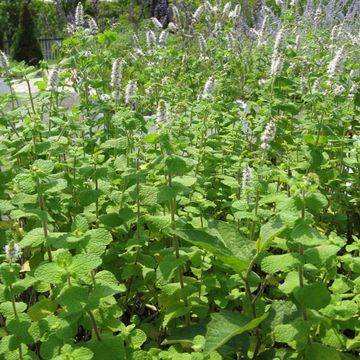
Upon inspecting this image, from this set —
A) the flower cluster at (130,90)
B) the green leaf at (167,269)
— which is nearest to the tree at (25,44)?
the flower cluster at (130,90)

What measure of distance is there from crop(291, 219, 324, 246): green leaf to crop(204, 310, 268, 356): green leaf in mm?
274

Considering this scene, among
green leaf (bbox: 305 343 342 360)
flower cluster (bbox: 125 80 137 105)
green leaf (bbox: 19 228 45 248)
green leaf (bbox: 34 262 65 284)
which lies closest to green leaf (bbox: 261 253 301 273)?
green leaf (bbox: 305 343 342 360)

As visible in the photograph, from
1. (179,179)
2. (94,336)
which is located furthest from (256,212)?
(94,336)

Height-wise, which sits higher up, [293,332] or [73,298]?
[73,298]

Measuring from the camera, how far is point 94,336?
69.4 inches

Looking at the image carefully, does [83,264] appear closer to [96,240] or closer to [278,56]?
[96,240]

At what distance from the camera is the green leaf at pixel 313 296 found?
1.49m

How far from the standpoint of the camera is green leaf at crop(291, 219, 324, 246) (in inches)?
55.1

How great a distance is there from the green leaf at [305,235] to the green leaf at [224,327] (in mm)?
274

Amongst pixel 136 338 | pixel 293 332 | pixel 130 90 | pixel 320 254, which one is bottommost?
pixel 136 338

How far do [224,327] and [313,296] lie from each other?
0.27m

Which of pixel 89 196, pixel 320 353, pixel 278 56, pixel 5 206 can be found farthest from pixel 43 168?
pixel 278 56

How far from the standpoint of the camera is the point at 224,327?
61.0 inches

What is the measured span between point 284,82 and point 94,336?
77.9 inches
